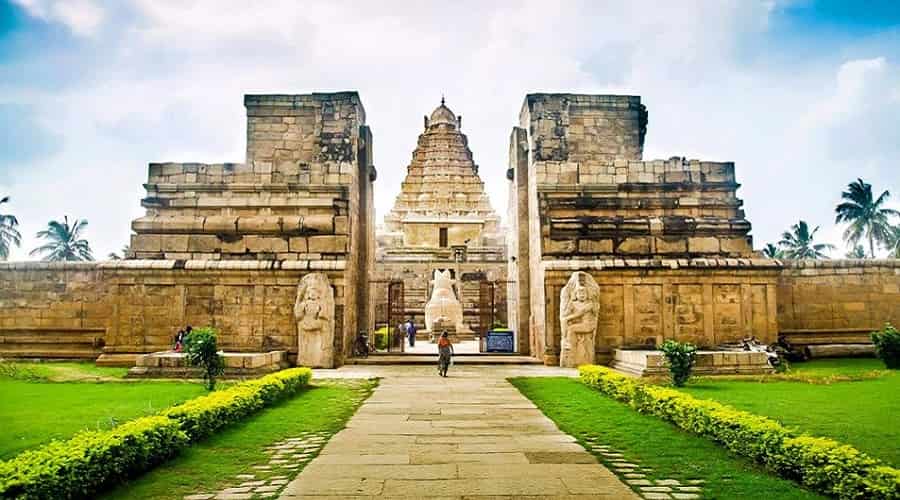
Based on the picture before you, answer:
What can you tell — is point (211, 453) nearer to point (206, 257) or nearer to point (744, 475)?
point (744, 475)

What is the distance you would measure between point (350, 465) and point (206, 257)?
1242 cm

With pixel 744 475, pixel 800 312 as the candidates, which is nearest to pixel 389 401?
pixel 744 475

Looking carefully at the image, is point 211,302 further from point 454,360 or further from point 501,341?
point 501,341

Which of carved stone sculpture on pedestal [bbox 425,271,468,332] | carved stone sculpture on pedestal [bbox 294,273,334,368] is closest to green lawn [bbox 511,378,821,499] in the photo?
carved stone sculpture on pedestal [bbox 294,273,334,368]

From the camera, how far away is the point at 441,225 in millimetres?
43844

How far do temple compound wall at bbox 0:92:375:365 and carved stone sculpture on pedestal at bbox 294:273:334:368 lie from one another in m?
0.40

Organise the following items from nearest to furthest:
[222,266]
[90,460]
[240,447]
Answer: [90,460]
[240,447]
[222,266]

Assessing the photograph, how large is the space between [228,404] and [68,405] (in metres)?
2.73

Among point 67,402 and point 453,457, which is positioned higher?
point 67,402

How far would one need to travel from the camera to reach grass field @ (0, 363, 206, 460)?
7402mm

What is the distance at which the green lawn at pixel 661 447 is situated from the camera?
18.6 feet

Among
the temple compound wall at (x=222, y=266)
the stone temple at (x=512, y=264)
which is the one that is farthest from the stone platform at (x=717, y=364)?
the temple compound wall at (x=222, y=266)

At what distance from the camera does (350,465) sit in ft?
21.2

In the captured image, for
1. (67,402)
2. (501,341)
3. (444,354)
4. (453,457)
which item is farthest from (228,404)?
(501,341)
